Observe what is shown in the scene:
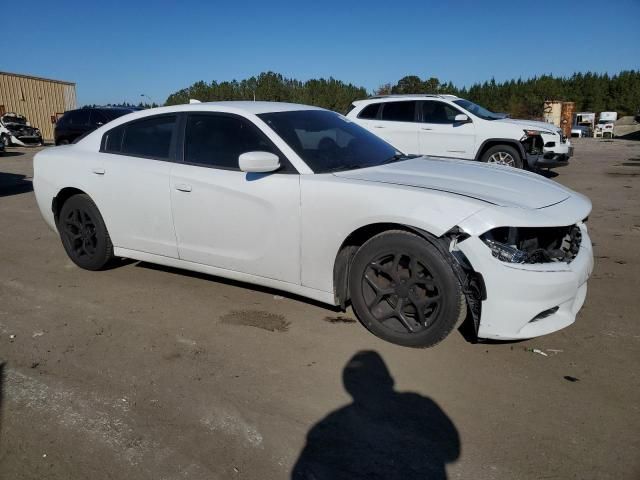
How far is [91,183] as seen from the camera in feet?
15.0

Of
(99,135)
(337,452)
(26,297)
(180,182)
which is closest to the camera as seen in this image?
(337,452)

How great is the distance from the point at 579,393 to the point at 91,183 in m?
4.15

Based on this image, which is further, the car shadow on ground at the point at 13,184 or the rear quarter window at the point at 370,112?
the rear quarter window at the point at 370,112

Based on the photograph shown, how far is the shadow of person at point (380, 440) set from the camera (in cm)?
221

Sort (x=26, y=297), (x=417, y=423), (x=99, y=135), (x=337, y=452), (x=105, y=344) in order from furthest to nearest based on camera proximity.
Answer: (x=99, y=135)
(x=26, y=297)
(x=105, y=344)
(x=417, y=423)
(x=337, y=452)

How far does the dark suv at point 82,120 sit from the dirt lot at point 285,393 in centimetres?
1324

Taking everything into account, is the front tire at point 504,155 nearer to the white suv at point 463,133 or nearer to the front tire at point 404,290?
the white suv at point 463,133

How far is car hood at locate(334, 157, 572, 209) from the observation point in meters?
3.17

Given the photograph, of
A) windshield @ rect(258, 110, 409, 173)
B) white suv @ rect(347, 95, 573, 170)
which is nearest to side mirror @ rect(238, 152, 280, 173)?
windshield @ rect(258, 110, 409, 173)

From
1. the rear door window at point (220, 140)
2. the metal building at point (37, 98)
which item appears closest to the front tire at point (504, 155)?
the rear door window at point (220, 140)

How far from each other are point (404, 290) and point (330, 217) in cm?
69

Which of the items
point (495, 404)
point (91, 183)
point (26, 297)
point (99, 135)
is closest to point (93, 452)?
point (495, 404)

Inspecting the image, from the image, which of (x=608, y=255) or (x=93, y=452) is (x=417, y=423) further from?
(x=608, y=255)

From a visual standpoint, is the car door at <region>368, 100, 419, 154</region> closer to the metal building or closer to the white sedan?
the white sedan
